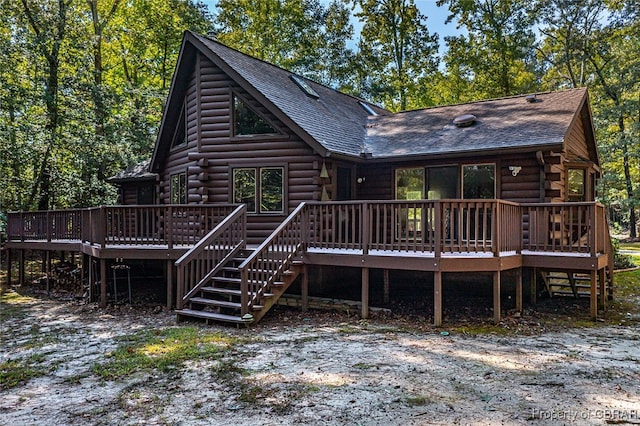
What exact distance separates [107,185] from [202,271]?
1187cm

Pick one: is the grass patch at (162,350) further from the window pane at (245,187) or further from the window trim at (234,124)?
the window trim at (234,124)

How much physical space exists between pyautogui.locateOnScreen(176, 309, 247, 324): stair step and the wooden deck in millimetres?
181

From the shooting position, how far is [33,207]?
67.8 feet

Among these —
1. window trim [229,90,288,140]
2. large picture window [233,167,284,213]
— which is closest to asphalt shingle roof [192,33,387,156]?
window trim [229,90,288,140]

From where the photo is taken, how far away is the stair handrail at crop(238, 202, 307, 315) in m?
8.33

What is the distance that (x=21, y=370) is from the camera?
20.3 ft

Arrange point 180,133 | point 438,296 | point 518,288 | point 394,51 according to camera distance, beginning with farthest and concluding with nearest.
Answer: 1. point 394,51
2. point 180,133
3. point 518,288
4. point 438,296

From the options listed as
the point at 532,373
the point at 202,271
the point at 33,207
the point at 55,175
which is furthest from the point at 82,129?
the point at 532,373

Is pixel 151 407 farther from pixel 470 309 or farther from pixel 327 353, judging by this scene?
pixel 470 309

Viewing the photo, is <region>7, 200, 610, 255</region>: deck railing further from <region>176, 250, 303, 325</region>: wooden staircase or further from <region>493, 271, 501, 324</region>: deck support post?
<region>176, 250, 303, 325</region>: wooden staircase

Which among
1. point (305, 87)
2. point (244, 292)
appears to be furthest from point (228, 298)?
point (305, 87)

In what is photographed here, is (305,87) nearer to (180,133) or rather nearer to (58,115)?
(180,133)

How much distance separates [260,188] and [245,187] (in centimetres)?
42

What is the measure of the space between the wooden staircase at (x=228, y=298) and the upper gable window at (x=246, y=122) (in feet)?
11.3
